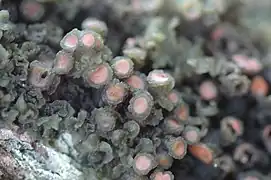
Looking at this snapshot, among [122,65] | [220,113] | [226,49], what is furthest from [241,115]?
[122,65]

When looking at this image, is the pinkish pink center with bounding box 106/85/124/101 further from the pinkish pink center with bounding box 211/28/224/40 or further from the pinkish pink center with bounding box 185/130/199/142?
the pinkish pink center with bounding box 211/28/224/40

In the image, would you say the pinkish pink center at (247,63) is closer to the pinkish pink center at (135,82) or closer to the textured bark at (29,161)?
the pinkish pink center at (135,82)

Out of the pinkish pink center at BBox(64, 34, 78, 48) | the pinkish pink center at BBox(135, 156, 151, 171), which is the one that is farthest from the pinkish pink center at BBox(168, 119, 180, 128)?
the pinkish pink center at BBox(64, 34, 78, 48)

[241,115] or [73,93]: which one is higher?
[73,93]

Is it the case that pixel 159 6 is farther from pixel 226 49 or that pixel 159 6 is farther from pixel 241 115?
pixel 241 115

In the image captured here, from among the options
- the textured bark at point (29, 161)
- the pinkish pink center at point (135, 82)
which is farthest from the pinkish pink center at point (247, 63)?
the textured bark at point (29, 161)

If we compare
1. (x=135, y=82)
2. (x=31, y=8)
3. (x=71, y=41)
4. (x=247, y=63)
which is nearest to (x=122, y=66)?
(x=135, y=82)
